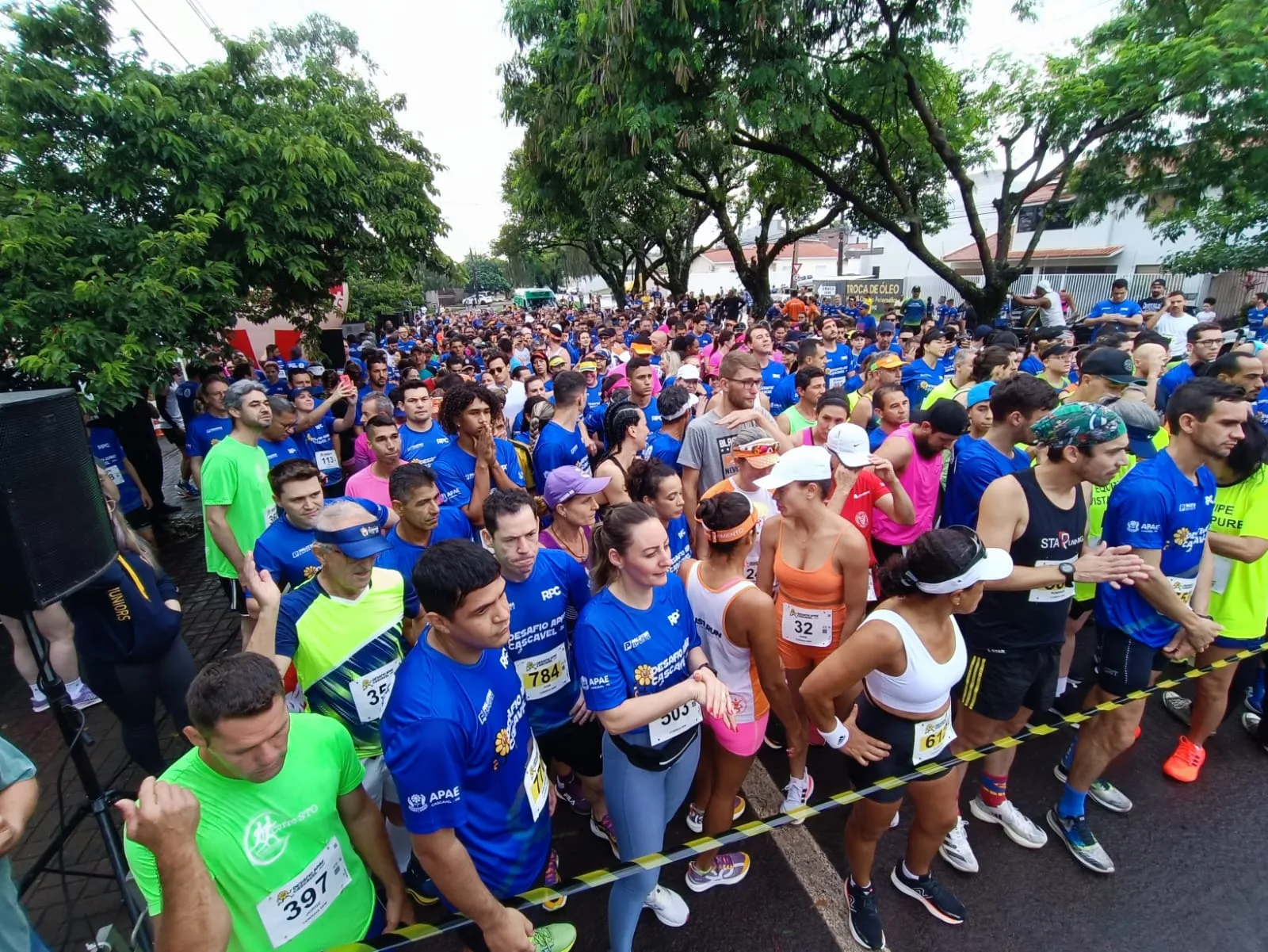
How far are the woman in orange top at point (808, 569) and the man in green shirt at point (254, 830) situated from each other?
A: 200 cm

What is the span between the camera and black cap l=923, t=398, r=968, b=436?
13.4 feet

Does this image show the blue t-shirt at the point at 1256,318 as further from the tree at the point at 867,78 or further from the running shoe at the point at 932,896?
the running shoe at the point at 932,896

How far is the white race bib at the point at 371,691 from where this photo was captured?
8.47 feet

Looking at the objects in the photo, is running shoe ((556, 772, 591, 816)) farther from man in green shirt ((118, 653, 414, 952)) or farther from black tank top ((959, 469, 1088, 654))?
black tank top ((959, 469, 1088, 654))

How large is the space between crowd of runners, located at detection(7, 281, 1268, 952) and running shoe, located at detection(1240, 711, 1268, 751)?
2 cm

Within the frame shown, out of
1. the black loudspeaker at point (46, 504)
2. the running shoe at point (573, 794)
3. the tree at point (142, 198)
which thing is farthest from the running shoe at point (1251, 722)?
the tree at point (142, 198)

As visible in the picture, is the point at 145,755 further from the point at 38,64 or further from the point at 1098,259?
the point at 1098,259

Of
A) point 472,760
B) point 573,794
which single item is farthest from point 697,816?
point 472,760

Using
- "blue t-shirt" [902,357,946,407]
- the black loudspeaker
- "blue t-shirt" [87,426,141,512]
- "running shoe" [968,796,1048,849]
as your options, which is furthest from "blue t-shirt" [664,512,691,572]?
"blue t-shirt" [87,426,141,512]

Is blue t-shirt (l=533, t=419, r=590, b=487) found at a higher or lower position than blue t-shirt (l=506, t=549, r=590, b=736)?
higher

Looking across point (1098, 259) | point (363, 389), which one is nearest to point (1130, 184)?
point (363, 389)

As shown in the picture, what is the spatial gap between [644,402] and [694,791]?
3466 mm

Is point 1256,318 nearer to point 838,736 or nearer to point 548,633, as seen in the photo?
point 838,736

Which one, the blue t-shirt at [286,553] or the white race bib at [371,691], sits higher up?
the blue t-shirt at [286,553]
